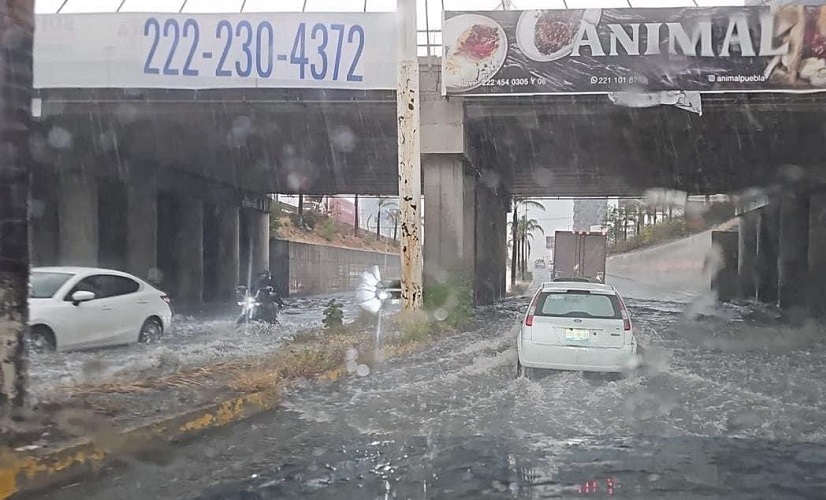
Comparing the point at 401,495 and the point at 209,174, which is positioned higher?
the point at 209,174

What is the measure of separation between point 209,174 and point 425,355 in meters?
18.6

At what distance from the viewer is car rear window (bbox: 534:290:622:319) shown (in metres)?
11.2

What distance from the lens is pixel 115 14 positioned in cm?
1795

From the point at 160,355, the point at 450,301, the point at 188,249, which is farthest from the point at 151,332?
the point at 188,249

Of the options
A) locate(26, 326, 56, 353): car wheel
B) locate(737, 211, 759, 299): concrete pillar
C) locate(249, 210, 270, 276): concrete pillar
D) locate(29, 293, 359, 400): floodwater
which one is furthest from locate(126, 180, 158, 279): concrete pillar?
locate(737, 211, 759, 299): concrete pillar

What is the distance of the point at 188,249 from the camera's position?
31.7m

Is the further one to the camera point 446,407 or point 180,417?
point 446,407

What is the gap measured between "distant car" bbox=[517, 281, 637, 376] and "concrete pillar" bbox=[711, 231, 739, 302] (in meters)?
36.7

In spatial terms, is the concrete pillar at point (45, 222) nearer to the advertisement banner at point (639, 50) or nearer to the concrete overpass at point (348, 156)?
the concrete overpass at point (348, 156)

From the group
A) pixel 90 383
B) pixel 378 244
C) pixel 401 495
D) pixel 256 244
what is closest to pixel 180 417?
pixel 90 383

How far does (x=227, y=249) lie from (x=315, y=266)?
43.6ft

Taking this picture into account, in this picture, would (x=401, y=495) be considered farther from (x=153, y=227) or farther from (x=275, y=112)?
(x=153, y=227)

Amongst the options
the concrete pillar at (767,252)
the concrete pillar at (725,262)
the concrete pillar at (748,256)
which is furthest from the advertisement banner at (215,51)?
the concrete pillar at (725,262)

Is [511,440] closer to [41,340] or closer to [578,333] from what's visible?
[578,333]
